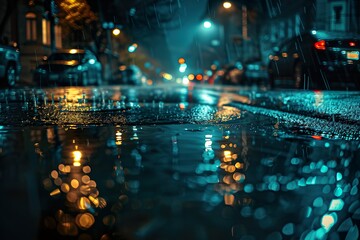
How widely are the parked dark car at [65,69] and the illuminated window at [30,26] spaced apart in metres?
13.0

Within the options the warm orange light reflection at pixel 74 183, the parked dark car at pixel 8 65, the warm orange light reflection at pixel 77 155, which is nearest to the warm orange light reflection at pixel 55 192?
the warm orange light reflection at pixel 74 183

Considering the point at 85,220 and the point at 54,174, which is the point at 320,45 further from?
the point at 85,220

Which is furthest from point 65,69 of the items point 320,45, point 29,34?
point 29,34

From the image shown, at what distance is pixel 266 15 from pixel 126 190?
43.5 meters

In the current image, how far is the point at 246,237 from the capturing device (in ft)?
9.33

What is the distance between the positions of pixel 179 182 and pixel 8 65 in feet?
48.8

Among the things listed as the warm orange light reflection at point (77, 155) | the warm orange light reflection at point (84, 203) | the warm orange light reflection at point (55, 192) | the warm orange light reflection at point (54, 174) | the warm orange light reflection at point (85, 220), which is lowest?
the warm orange light reflection at point (85, 220)

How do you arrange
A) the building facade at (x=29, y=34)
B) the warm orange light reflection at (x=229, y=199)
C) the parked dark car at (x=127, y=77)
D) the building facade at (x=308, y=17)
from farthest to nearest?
the building facade at (x=308, y=17) < the parked dark car at (x=127, y=77) < the building facade at (x=29, y=34) < the warm orange light reflection at (x=229, y=199)

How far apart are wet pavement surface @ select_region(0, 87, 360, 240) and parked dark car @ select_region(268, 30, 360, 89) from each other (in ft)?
27.6

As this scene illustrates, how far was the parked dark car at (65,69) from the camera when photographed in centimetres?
2317

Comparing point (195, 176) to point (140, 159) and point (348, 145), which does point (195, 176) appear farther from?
point (348, 145)

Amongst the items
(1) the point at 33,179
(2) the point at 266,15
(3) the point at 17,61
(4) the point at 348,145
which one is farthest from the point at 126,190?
(2) the point at 266,15

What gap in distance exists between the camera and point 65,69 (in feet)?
76.1

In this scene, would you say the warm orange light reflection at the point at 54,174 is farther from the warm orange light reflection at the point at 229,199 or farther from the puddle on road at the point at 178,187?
the warm orange light reflection at the point at 229,199
